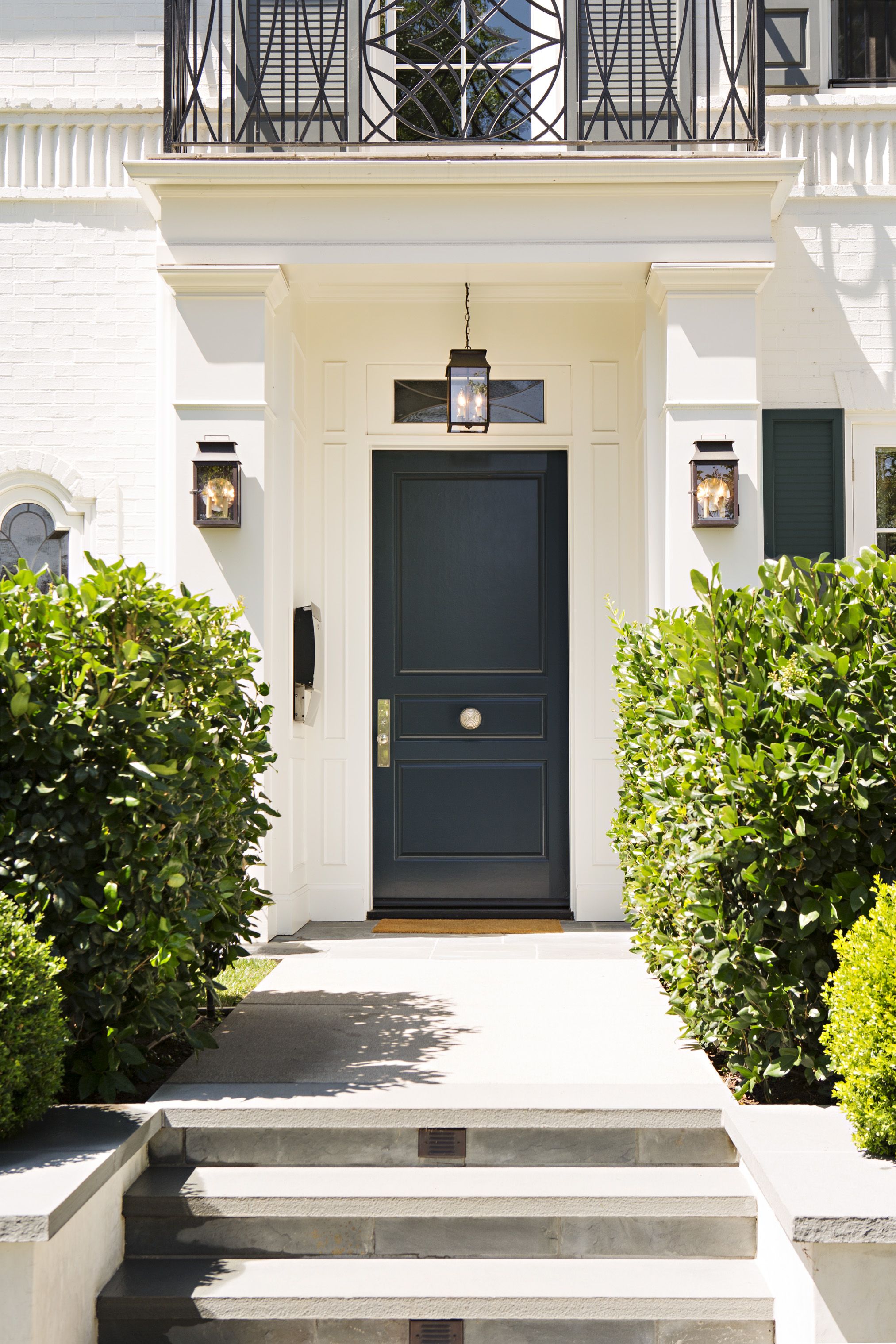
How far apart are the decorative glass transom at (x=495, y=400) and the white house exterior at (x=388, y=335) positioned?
0.11 feet

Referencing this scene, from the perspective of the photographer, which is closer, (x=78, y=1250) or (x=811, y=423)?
(x=78, y=1250)

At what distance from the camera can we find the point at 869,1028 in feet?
8.96

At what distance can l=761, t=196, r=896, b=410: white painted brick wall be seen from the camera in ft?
20.9

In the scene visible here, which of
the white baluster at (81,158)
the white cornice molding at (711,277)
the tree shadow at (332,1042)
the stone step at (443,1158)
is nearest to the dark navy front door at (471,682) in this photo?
the white cornice molding at (711,277)

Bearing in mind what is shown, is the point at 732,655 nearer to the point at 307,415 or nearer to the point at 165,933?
the point at 165,933

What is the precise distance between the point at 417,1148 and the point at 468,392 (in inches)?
163

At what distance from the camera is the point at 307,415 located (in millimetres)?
6574

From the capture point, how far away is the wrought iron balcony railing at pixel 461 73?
582 cm

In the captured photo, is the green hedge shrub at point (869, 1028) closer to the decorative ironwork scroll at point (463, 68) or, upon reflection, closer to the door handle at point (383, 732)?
the door handle at point (383, 732)

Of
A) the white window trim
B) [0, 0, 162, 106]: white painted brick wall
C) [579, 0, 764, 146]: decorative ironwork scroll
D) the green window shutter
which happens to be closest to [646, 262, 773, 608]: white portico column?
the green window shutter

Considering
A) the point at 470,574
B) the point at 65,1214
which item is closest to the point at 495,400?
the point at 470,574

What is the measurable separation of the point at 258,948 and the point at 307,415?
2845mm

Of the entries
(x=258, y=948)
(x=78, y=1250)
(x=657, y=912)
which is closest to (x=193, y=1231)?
(x=78, y=1250)

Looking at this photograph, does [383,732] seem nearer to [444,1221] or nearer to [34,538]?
[34,538]
